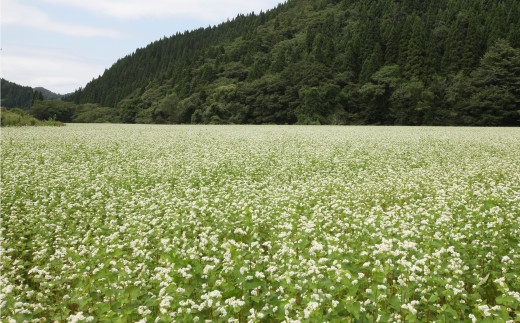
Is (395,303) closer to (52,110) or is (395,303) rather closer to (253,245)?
(253,245)

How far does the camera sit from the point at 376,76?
59.2 m

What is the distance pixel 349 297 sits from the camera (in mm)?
3314

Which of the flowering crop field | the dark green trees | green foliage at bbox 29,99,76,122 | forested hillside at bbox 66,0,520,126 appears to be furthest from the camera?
green foliage at bbox 29,99,76,122

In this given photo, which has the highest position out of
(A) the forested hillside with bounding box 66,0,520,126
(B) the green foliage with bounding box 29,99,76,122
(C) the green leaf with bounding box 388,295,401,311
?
(A) the forested hillside with bounding box 66,0,520,126

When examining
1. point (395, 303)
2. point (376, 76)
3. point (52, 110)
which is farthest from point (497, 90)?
point (52, 110)

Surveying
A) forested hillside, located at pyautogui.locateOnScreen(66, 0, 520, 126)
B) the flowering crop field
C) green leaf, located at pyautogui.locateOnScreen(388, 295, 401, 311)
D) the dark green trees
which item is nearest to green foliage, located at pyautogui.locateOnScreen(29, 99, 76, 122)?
forested hillside, located at pyautogui.locateOnScreen(66, 0, 520, 126)

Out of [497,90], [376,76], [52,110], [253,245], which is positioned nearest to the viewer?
[253,245]

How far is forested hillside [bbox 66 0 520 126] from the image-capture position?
49.8 metres

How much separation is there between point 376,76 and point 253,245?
6182 centimetres

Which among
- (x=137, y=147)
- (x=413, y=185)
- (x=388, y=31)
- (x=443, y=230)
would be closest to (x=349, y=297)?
(x=443, y=230)

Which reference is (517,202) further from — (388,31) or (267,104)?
(388,31)

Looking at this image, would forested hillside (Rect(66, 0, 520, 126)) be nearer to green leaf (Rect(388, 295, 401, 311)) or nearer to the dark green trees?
the dark green trees

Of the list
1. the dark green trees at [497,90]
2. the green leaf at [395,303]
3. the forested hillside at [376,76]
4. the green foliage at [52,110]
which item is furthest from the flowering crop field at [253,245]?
the green foliage at [52,110]

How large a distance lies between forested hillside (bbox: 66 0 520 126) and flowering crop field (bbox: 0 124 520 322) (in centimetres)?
4513
